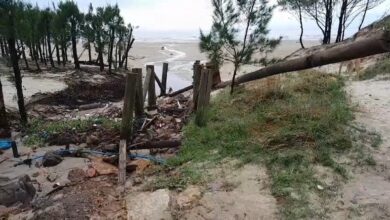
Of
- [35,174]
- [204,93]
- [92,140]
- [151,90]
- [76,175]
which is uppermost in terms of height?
[204,93]

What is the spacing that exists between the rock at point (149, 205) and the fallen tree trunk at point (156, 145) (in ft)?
6.71

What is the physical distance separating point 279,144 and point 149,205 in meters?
2.24

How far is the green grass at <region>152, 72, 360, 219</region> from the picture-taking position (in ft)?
16.1

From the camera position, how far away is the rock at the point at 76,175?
646 cm

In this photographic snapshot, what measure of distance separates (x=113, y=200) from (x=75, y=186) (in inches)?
38.0

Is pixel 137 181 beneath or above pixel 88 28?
beneath

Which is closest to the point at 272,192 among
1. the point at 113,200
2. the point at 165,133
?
the point at 113,200

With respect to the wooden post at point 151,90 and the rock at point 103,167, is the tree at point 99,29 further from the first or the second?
the rock at point 103,167

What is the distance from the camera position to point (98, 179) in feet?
20.5

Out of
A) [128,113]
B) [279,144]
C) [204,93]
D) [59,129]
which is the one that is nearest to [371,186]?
[279,144]

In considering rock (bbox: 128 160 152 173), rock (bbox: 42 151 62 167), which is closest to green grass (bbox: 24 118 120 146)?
rock (bbox: 42 151 62 167)

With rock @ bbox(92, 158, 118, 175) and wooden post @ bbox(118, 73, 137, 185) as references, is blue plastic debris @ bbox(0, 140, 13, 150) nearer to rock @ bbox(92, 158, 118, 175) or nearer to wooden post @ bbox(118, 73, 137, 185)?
rock @ bbox(92, 158, 118, 175)

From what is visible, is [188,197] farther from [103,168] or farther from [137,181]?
[103,168]

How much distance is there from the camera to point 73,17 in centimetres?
2944
